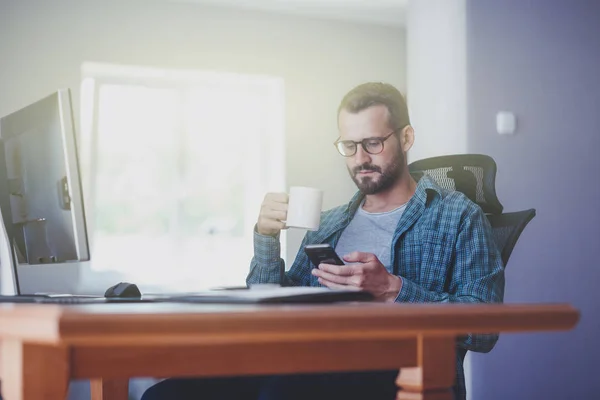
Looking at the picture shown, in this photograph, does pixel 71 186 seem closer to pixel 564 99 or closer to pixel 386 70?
pixel 564 99

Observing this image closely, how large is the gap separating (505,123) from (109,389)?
2.56 metres

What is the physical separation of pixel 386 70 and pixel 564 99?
1.37 m

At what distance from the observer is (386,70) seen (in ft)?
14.9

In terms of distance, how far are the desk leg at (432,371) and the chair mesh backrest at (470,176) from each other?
3.37 ft

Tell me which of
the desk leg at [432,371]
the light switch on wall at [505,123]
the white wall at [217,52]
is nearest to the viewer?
the desk leg at [432,371]

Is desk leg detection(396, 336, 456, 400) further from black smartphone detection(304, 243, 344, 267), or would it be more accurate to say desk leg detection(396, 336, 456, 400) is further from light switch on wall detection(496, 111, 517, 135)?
light switch on wall detection(496, 111, 517, 135)

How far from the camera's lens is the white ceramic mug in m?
1.49

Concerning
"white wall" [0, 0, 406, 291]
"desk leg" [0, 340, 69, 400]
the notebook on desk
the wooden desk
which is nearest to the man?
the notebook on desk

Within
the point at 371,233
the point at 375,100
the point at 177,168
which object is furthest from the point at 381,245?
the point at 177,168

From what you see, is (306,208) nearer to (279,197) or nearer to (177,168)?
(279,197)

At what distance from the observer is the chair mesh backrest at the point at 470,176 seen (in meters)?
1.73

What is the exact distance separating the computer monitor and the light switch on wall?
8.16ft

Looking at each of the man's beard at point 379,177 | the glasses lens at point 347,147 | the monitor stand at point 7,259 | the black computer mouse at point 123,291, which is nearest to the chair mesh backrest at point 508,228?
the man's beard at point 379,177

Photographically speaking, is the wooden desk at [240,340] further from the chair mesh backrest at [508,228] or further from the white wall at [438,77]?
the white wall at [438,77]
